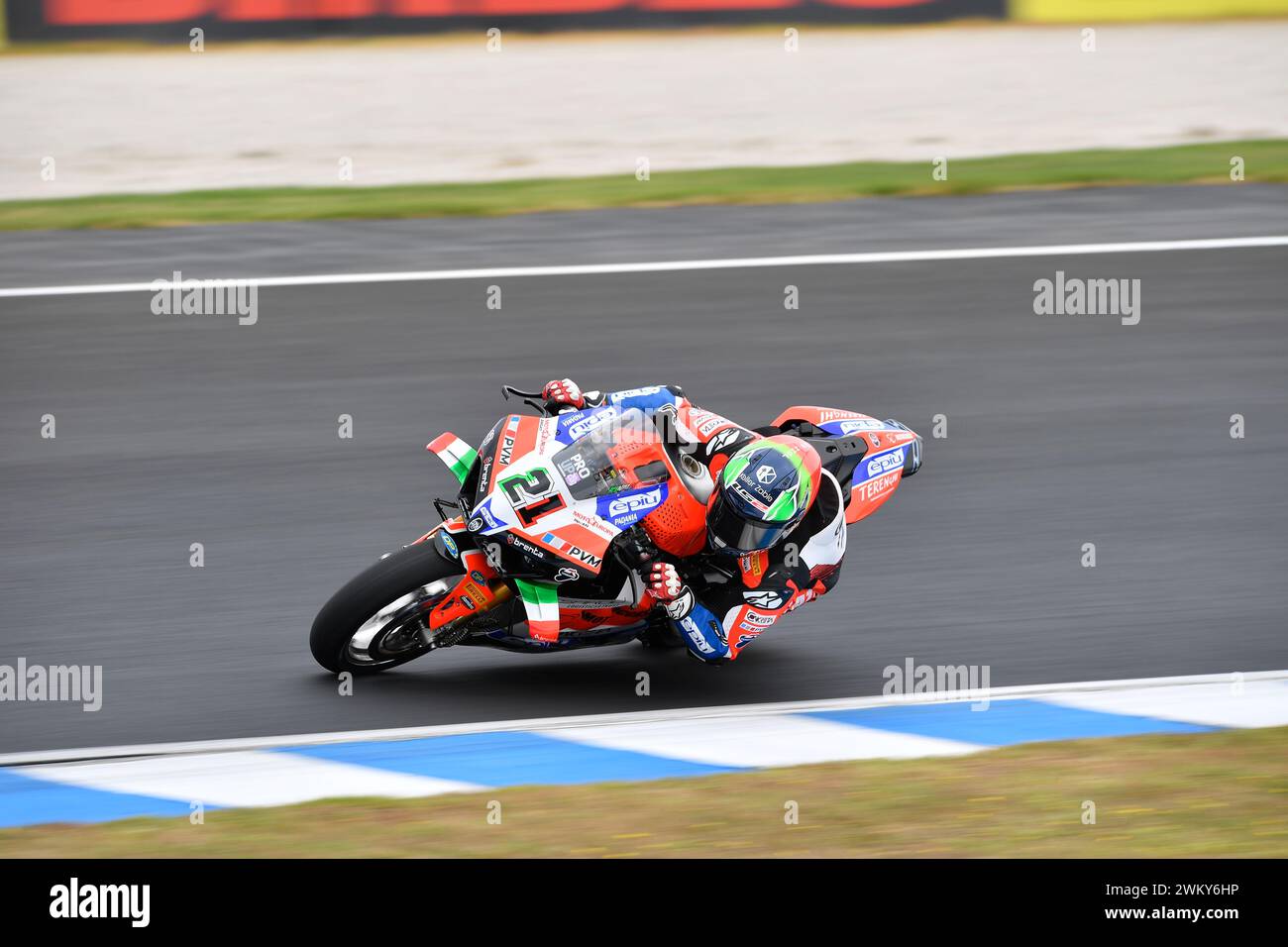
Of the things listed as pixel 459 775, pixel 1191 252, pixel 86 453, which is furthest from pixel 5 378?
pixel 1191 252

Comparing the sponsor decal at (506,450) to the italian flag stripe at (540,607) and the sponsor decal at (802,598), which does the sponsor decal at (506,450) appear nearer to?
the italian flag stripe at (540,607)

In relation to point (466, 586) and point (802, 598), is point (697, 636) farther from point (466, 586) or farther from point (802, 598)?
point (466, 586)

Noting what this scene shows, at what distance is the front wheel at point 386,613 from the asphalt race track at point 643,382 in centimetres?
20

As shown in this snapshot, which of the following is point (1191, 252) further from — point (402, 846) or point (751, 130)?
point (402, 846)

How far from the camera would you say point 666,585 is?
6.22 metres

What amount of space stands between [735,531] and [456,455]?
121 centimetres

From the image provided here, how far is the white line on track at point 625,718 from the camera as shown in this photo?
21.2ft

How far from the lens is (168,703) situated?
683cm

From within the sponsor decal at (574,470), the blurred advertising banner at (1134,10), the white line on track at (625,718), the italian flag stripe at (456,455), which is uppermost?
the blurred advertising banner at (1134,10)

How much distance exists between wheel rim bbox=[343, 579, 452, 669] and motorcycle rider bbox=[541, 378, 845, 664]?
3.08 ft

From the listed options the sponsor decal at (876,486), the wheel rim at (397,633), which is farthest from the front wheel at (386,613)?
the sponsor decal at (876,486)

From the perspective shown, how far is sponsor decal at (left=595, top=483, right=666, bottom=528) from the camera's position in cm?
633

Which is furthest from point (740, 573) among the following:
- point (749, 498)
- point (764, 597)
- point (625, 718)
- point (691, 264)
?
point (691, 264)

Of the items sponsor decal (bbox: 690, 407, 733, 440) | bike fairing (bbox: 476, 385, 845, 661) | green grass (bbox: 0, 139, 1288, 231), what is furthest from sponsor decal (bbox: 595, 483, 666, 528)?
green grass (bbox: 0, 139, 1288, 231)
